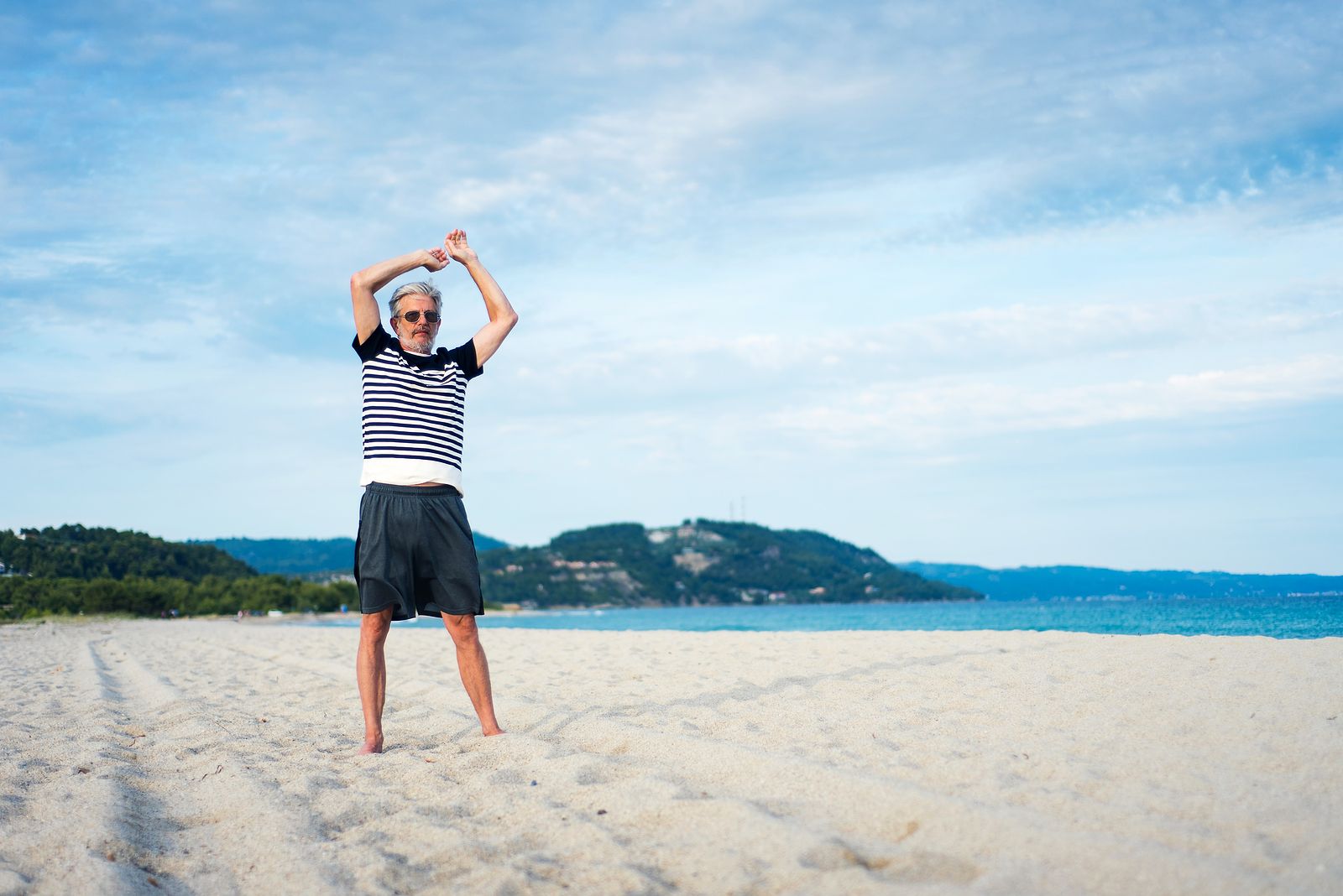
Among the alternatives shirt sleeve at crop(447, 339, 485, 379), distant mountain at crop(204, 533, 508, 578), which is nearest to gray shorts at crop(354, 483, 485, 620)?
shirt sleeve at crop(447, 339, 485, 379)

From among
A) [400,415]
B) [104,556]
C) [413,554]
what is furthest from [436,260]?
[104,556]

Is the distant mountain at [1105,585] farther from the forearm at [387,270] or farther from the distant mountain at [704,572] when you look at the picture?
the forearm at [387,270]

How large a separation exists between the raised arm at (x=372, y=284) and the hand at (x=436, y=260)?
0.03m

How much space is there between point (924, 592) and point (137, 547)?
81419mm

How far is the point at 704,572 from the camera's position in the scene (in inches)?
4542

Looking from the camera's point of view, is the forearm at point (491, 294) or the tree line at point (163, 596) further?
the tree line at point (163, 596)

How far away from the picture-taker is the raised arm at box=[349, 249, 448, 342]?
3.84 metres

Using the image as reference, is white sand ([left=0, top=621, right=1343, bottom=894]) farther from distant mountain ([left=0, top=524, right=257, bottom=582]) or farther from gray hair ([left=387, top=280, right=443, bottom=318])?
distant mountain ([left=0, top=524, right=257, bottom=582])

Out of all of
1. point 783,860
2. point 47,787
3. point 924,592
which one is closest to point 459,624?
point 47,787

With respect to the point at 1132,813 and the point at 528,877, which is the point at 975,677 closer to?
the point at 1132,813

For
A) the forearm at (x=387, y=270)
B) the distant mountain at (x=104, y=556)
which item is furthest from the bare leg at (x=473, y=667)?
the distant mountain at (x=104, y=556)

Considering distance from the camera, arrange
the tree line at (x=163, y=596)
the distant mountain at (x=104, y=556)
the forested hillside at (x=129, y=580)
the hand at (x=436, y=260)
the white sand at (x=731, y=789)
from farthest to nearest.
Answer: the distant mountain at (x=104, y=556), the forested hillside at (x=129, y=580), the tree line at (x=163, y=596), the hand at (x=436, y=260), the white sand at (x=731, y=789)

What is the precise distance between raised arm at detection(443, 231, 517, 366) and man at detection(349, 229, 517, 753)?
193 millimetres

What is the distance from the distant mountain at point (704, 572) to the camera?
10619cm
